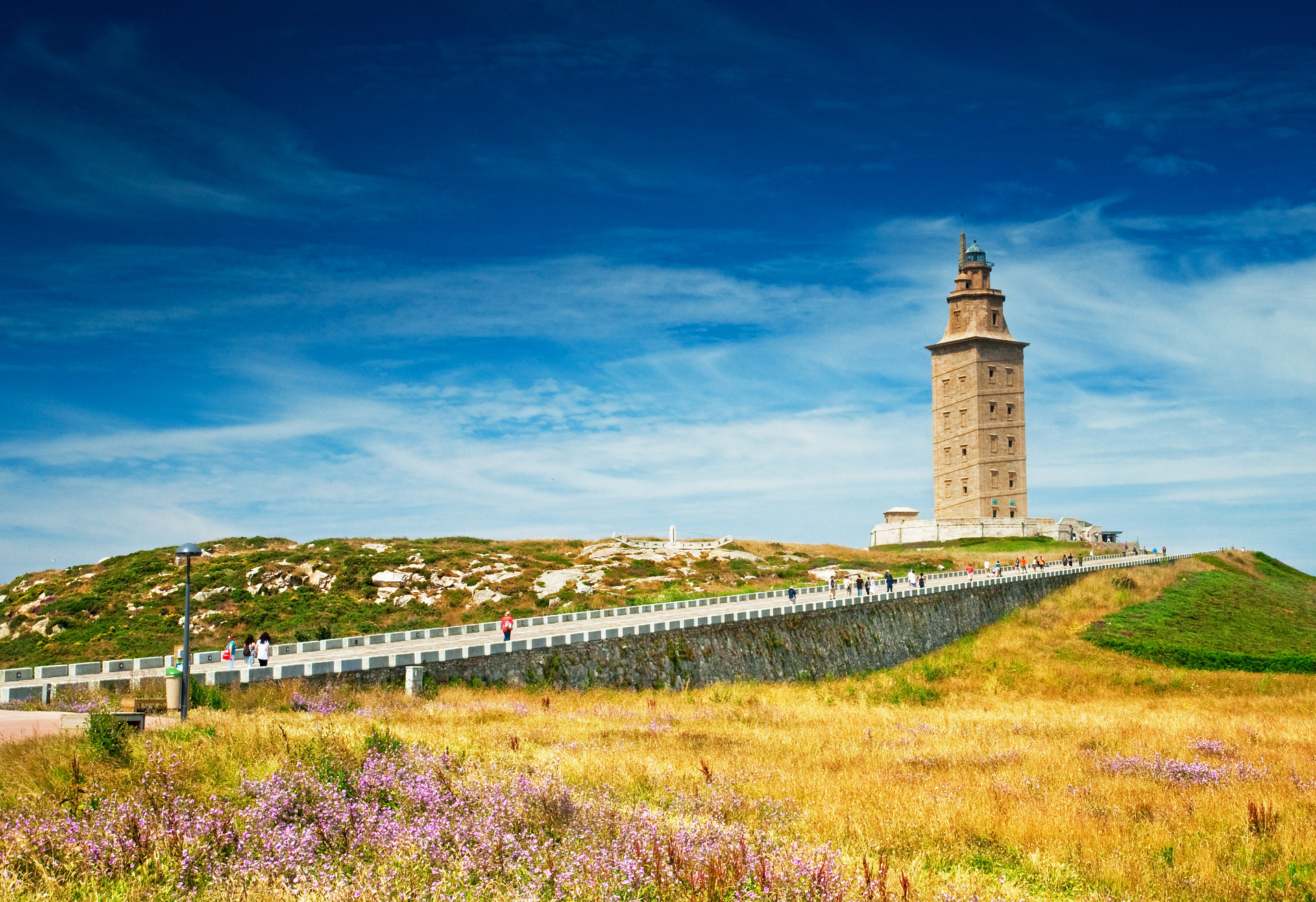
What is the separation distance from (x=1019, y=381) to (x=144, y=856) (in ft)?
324

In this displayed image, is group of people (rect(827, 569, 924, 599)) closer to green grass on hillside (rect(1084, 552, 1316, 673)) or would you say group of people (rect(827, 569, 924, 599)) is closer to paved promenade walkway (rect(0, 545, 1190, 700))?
paved promenade walkway (rect(0, 545, 1190, 700))

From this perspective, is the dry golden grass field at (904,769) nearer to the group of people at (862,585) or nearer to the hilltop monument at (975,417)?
the group of people at (862,585)

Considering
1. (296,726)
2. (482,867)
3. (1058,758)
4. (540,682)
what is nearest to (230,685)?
(296,726)

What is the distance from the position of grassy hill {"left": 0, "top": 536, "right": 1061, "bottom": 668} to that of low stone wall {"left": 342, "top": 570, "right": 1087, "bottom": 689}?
41.0 feet

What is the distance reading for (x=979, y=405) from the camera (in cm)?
9650

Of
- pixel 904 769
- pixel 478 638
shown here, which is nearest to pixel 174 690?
pixel 904 769

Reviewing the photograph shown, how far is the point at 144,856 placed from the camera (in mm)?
8344

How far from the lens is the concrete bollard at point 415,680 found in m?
21.0

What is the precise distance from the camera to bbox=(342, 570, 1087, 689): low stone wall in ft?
77.5

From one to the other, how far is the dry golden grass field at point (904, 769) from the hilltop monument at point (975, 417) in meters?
68.2

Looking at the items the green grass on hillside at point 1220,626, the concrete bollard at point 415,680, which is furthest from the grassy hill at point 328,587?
the concrete bollard at point 415,680

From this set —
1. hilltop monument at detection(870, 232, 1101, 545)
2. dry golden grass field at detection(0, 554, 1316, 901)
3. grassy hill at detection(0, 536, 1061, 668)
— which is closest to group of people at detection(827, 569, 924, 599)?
grassy hill at detection(0, 536, 1061, 668)

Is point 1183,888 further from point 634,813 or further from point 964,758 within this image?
point 964,758

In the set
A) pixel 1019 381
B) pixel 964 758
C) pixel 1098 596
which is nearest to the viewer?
pixel 964 758
